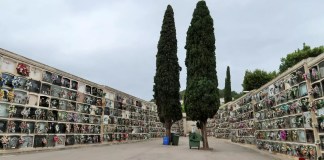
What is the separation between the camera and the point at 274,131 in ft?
45.7

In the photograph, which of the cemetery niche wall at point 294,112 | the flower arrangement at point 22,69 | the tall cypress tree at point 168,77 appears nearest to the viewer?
the cemetery niche wall at point 294,112

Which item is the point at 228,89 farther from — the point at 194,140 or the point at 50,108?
the point at 50,108

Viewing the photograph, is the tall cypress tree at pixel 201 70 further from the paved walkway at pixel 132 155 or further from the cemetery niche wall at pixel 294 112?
the cemetery niche wall at pixel 294 112

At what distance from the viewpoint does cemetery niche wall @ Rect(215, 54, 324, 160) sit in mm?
8781

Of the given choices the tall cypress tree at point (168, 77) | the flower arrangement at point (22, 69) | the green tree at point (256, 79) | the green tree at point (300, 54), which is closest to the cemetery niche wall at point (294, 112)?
the tall cypress tree at point (168, 77)

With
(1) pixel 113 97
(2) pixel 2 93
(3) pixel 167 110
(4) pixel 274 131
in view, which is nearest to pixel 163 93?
(3) pixel 167 110

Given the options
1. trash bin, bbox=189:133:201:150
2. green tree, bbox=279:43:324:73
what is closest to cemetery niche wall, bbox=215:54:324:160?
trash bin, bbox=189:133:201:150

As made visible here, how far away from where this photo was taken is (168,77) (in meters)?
22.2

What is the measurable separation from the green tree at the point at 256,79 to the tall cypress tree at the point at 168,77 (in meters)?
19.1

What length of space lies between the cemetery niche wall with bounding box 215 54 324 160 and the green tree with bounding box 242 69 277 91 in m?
20.1

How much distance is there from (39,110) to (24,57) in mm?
2817

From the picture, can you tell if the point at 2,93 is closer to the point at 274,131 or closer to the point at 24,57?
the point at 24,57

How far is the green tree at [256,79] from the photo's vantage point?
37.9 metres

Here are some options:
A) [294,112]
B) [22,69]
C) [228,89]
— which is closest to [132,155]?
[22,69]
